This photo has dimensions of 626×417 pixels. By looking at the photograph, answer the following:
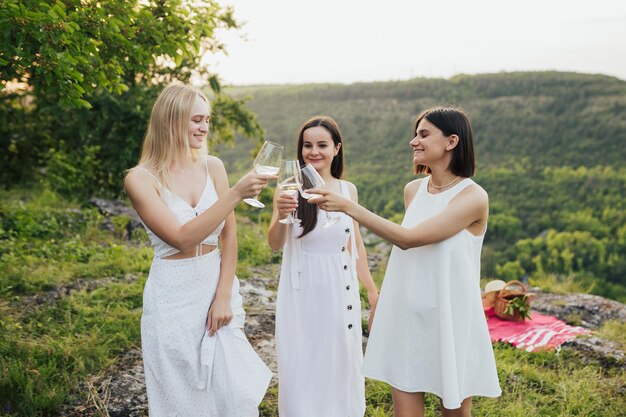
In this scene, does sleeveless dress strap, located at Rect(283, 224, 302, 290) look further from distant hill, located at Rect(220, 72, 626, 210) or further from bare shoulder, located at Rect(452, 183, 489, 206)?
distant hill, located at Rect(220, 72, 626, 210)

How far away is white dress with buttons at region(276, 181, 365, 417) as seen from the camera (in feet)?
10.9

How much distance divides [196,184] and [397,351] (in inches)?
52.6

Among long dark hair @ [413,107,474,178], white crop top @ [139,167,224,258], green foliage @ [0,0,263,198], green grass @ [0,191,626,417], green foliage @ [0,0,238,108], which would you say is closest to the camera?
white crop top @ [139,167,224,258]

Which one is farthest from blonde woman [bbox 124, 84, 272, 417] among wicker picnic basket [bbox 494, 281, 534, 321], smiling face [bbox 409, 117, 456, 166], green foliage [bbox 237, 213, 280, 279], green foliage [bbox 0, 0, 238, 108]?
wicker picnic basket [bbox 494, 281, 534, 321]

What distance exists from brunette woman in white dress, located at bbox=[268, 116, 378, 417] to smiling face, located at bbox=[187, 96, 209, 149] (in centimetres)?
78

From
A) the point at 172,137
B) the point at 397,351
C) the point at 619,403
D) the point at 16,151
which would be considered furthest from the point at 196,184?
the point at 16,151

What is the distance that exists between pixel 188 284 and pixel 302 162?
1.29 m

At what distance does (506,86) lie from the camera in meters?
35.7

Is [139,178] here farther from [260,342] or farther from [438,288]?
[260,342]

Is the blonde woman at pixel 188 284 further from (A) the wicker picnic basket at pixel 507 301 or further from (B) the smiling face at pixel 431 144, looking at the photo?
(A) the wicker picnic basket at pixel 507 301

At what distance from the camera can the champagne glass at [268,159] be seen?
93.4 inches

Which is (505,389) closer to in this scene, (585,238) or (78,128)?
(78,128)

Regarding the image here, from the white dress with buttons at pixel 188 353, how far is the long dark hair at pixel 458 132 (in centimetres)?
130

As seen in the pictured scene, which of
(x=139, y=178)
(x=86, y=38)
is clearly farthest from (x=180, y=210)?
(x=86, y=38)
